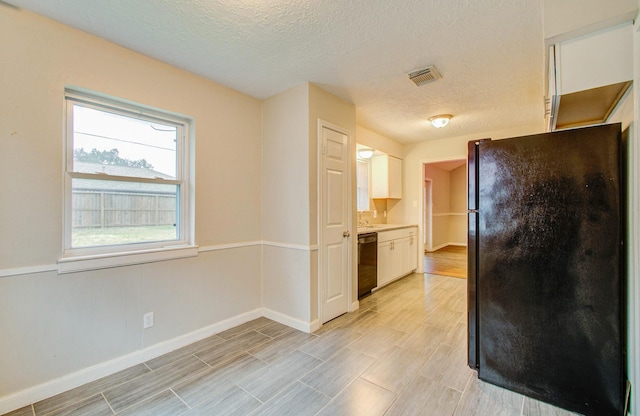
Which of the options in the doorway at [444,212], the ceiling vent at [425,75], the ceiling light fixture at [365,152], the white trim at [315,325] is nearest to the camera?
the ceiling vent at [425,75]

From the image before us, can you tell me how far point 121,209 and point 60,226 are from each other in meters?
0.41

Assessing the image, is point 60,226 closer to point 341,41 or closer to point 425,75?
point 341,41

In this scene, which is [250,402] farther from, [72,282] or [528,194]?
[528,194]

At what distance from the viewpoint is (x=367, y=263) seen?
3936 mm

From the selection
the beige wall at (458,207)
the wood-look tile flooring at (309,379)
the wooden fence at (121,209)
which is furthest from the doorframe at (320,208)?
the beige wall at (458,207)

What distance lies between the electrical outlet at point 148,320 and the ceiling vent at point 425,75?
324 centimetres

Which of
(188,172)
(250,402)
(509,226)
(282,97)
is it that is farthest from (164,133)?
(509,226)

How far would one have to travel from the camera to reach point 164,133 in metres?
2.60

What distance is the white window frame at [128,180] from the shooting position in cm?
201

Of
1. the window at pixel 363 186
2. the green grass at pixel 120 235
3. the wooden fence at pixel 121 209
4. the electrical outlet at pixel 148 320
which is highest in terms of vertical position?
the window at pixel 363 186

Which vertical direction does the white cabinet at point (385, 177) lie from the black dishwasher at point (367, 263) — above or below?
above

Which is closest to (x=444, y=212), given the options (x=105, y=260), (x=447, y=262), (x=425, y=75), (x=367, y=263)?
(x=447, y=262)

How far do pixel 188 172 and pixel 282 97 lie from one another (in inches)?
51.5

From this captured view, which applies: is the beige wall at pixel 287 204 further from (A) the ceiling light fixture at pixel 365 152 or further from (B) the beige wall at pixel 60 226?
(A) the ceiling light fixture at pixel 365 152
